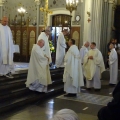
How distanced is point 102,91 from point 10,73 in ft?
10.9

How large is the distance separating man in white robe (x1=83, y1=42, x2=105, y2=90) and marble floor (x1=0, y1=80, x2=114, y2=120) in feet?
2.48

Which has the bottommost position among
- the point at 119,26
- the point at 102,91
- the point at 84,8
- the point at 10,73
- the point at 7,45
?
the point at 102,91

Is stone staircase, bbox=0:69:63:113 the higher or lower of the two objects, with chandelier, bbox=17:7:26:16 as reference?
lower

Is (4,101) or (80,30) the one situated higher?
(80,30)

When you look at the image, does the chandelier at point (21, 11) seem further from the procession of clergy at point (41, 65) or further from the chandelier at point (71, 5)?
the procession of clergy at point (41, 65)

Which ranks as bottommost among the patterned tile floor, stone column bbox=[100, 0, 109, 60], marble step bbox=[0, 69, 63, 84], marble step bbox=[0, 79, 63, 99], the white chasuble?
the patterned tile floor

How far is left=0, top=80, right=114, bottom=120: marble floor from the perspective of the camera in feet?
19.3

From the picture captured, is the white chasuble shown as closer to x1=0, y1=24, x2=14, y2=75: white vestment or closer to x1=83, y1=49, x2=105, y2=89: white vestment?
x1=83, y1=49, x2=105, y2=89: white vestment

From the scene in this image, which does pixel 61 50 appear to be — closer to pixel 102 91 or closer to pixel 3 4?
pixel 102 91

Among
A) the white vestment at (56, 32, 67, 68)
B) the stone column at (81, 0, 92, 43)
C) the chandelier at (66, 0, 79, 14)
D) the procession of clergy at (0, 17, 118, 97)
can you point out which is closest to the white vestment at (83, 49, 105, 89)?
the procession of clergy at (0, 17, 118, 97)

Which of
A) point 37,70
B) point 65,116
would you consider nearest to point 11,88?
point 37,70

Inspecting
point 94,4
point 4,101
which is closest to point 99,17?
point 94,4

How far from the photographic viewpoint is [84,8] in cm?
1369

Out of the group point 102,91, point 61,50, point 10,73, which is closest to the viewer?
point 10,73
